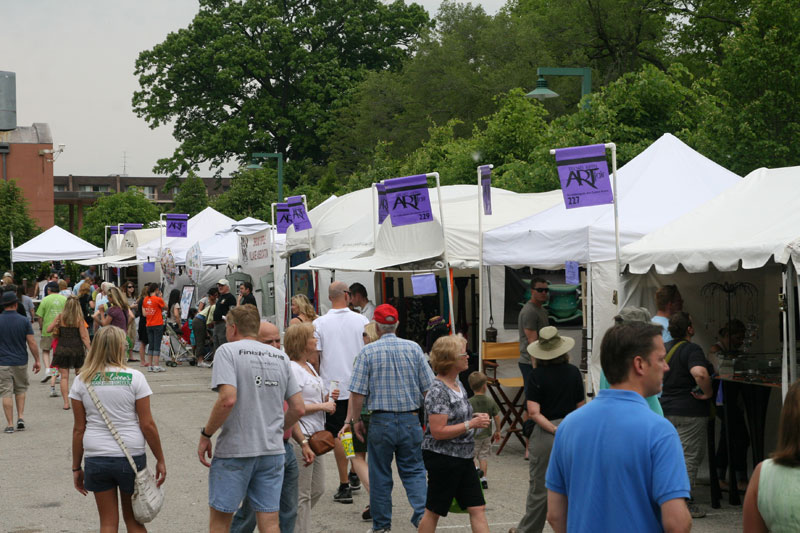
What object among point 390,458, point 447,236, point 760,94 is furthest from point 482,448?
point 760,94

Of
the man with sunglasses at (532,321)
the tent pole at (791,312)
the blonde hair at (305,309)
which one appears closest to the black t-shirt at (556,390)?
the tent pole at (791,312)

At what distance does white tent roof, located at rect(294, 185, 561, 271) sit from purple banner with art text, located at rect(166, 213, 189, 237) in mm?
9230

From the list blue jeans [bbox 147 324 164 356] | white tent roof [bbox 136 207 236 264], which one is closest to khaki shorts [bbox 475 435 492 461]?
blue jeans [bbox 147 324 164 356]

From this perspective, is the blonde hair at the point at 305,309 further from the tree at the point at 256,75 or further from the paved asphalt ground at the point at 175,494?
the tree at the point at 256,75

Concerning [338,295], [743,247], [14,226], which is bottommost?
[338,295]

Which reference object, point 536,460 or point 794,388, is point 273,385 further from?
point 794,388

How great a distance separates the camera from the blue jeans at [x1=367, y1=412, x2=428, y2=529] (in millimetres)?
7031

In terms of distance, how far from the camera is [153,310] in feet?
Answer: 67.8

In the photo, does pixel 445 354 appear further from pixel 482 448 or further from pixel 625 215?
pixel 625 215

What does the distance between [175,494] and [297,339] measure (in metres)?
2.86

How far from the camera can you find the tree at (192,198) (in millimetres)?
47875

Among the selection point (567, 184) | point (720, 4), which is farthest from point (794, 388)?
point (720, 4)

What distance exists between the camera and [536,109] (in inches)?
917

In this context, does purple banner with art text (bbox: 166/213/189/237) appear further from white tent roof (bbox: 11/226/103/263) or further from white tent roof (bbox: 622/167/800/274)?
white tent roof (bbox: 622/167/800/274)
